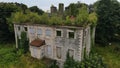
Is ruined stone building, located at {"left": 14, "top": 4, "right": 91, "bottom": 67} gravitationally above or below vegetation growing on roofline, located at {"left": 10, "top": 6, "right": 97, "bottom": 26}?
below

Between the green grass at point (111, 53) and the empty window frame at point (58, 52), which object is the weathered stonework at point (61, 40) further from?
the green grass at point (111, 53)

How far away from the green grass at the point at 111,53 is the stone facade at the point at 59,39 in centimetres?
601

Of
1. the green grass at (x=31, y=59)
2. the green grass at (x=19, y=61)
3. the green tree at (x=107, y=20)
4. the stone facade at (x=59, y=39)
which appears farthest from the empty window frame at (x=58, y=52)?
the green tree at (x=107, y=20)

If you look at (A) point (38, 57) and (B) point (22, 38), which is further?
(B) point (22, 38)

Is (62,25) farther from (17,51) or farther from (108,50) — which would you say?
(108,50)

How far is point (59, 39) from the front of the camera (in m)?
23.2

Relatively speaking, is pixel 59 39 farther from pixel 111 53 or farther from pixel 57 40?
pixel 111 53

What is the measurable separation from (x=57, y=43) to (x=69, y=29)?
10.4ft

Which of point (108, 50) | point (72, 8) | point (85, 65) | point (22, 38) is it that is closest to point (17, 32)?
point (22, 38)

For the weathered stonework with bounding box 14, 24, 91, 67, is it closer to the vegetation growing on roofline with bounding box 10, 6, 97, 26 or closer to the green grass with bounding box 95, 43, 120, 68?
the vegetation growing on roofline with bounding box 10, 6, 97, 26

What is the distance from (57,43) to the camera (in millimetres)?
23484

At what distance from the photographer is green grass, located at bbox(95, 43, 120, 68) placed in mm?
26422

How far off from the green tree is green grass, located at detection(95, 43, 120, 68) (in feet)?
5.35

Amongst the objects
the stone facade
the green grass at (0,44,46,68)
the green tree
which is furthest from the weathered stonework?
the green tree
